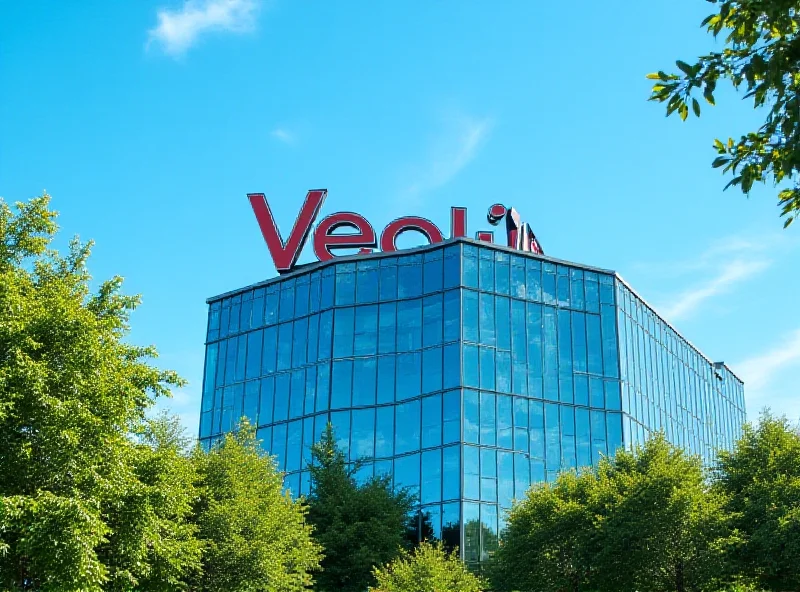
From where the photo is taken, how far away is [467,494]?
187 ft

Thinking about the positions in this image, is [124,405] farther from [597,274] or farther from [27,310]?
[597,274]

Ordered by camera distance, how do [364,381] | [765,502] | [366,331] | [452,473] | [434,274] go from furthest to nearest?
[366,331] < [434,274] < [364,381] < [452,473] < [765,502]

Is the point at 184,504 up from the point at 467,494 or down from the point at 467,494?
down

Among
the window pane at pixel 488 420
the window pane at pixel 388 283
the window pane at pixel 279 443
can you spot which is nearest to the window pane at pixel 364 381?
the window pane at pixel 388 283

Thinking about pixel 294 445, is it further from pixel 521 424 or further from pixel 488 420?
pixel 521 424

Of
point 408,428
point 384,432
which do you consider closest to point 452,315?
point 408,428

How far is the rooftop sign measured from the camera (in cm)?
6656

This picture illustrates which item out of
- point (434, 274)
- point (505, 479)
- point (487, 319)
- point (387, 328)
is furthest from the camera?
point (387, 328)

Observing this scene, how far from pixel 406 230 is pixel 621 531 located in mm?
31447

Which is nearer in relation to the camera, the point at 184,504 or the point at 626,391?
the point at 184,504

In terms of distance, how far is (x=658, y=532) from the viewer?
133ft

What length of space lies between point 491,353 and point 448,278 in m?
5.80

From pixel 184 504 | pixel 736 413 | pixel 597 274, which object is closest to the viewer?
pixel 184 504

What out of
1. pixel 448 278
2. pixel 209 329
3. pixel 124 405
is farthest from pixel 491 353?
pixel 124 405
